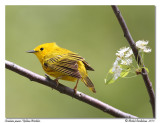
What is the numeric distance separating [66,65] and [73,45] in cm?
57

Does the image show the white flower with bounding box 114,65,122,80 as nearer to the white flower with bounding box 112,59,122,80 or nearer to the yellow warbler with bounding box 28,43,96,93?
the white flower with bounding box 112,59,122,80

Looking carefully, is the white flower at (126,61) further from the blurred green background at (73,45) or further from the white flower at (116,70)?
the blurred green background at (73,45)

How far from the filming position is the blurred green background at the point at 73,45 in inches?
108

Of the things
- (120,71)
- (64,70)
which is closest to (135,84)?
(64,70)

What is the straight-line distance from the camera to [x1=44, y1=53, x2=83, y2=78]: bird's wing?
7.67ft

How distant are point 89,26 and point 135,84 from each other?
0.95 metres

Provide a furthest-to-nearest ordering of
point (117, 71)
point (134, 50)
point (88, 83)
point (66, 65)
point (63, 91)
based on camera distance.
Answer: point (66, 65) < point (88, 83) < point (63, 91) < point (117, 71) < point (134, 50)

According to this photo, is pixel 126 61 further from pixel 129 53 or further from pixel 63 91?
pixel 63 91

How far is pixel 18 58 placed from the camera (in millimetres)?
2920

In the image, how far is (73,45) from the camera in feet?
9.67

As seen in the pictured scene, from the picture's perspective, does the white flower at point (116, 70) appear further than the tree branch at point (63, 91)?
No

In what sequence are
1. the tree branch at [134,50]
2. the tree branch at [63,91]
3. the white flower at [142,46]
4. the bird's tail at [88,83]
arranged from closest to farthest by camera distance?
the tree branch at [134,50] → the white flower at [142,46] → the tree branch at [63,91] → the bird's tail at [88,83]

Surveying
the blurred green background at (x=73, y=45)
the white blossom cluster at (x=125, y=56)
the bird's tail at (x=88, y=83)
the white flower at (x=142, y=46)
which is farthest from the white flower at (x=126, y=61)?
the blurred green background at (x=73, y=45)

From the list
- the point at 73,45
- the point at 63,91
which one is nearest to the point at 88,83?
the point at 63,91
